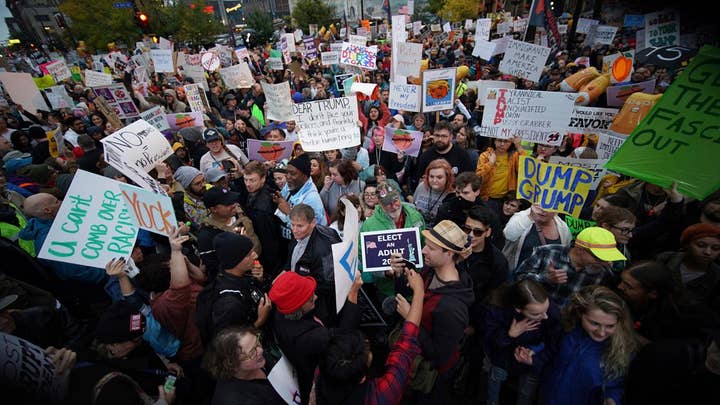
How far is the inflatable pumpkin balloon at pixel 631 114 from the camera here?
4.99 meters

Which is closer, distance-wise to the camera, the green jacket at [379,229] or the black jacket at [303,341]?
the black jacket at [303,341]

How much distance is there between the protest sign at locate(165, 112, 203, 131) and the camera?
7.11 metres

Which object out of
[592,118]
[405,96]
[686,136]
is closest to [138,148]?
[405,96]

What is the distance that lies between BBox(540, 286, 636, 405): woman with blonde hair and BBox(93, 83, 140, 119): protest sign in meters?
11.1

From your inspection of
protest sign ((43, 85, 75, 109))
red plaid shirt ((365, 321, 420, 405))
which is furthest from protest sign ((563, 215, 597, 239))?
protest sign ((43, 85, 75, 109))

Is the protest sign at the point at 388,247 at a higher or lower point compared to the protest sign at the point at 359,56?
lower

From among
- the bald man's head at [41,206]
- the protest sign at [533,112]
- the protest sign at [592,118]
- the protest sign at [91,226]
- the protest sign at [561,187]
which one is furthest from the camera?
the protest sign at [592,118]

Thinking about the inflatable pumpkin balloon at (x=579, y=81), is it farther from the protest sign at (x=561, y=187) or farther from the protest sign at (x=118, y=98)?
the protest sign at (x=118, y=98)

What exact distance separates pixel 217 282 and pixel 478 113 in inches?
311

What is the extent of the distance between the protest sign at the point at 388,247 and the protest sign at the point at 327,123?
8.95 ft

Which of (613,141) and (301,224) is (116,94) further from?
(613,141)

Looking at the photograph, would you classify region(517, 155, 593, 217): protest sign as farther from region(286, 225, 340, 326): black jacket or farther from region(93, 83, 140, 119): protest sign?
region(93, 83, 140, 119): protest sign

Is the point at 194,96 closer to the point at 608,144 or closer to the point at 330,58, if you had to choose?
the point at 330,58

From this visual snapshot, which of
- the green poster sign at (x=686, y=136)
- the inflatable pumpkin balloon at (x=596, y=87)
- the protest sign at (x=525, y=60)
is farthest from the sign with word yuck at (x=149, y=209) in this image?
the inflatable pumpkin balloon at (x=596, y=87)
